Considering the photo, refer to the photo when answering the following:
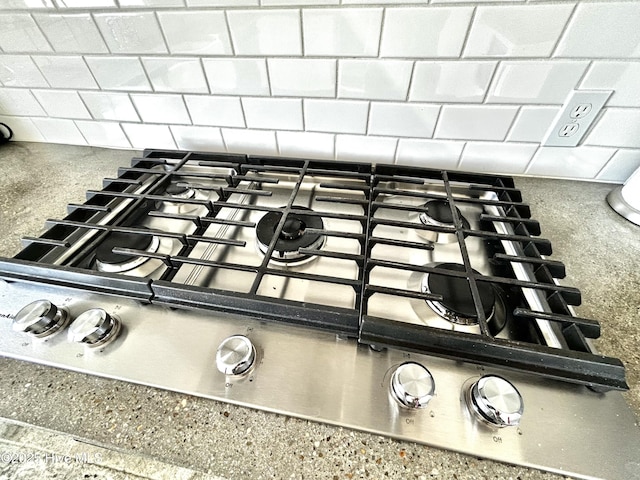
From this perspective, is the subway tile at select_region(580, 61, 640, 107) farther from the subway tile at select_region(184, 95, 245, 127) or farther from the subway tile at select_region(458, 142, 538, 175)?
the subway tile at select_region(184, 95, 245, 127)

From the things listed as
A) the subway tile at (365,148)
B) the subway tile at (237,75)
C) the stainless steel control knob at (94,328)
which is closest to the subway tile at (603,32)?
the subway tile at (365,148)

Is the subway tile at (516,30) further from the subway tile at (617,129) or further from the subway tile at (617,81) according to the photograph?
the subway tile at (617,129)

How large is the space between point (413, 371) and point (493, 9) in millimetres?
616

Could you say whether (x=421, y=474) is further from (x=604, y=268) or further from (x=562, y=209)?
(x=562, y=209)

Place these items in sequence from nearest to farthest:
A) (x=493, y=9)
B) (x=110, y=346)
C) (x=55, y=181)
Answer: (x=110, y=346)
(x=493, y=9)
(x=55, y=181)

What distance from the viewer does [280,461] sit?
A: 330 mm

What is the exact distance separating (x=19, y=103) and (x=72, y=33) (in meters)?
0.34

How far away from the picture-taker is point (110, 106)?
31.4 inches

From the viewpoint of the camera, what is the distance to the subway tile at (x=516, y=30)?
521 mm

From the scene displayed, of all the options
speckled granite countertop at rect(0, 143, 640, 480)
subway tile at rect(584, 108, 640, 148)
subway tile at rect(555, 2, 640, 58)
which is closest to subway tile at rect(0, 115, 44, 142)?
speckled granite countertop at rect(0, 143, 640, 480)

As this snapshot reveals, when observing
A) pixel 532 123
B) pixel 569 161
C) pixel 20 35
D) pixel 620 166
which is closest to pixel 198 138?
pixel 20 35

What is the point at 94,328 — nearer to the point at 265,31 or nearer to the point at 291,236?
the point at 291,236

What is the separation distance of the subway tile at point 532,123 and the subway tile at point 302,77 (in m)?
0.41

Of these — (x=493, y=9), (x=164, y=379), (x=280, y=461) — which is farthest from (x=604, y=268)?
(x=164, y=379)
